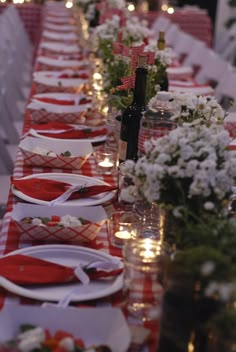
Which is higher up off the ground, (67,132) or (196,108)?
(196,108)

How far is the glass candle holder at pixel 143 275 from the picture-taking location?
4.25ft

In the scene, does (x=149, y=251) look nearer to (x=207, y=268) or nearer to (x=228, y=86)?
(x=207, y=268)

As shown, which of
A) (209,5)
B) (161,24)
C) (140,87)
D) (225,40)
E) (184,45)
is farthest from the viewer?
(209,5)

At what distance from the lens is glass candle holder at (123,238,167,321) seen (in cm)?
130

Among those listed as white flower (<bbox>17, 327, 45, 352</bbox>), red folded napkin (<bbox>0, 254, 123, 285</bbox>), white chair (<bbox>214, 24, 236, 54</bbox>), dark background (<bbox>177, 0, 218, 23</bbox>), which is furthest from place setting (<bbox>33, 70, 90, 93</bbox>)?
dark background (<bbox>177, 0, 218, 23</bbox>)

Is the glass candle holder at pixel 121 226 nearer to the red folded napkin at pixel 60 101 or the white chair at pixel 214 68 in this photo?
the red folded napkin at pixel 60 101

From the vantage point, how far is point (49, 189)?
200 centimetres

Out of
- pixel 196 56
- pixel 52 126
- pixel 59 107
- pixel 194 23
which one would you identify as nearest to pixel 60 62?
pixel 59 107

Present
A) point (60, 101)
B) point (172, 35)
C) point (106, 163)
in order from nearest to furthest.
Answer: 1. point (106, 163)
2. point (60, 101)
3. point (172, 35)

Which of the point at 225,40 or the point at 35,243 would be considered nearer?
the point at 35,243

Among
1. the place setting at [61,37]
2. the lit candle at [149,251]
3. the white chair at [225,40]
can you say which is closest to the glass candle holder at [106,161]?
the lit candle at [149,251]

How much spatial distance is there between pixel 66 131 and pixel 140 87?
25.9 inches

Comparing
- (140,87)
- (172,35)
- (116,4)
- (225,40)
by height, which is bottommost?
(225,40)

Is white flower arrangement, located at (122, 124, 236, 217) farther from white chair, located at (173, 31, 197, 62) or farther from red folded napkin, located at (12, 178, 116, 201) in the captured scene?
white chair, located at (173, 31, 197, 62)
